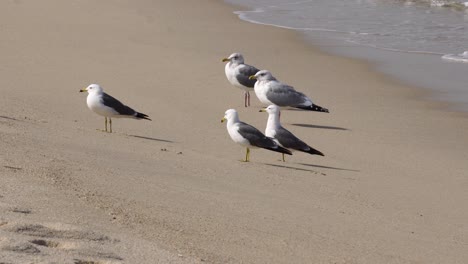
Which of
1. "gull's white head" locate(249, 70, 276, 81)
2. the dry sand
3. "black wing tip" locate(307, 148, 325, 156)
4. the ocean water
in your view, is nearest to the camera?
the dry sand

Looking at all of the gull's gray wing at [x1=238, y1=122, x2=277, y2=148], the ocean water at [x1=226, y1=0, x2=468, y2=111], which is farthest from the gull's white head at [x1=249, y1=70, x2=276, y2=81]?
the gull's gray wing at [x1=238, y1=122, x2=277, y2=148]

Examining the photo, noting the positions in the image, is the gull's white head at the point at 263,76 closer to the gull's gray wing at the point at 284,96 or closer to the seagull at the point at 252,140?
the gull's gray wing at the point at 284,96

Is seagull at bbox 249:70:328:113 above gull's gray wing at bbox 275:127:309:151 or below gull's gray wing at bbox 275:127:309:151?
above

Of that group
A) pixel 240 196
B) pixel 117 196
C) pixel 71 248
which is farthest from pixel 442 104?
pixel 71 248

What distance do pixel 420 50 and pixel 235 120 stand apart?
26.6 ft

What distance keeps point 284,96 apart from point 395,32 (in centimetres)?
765

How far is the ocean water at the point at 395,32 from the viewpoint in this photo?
1487 cm

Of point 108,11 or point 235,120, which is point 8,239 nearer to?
point 235,120

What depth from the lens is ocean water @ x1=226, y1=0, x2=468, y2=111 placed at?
14867 millimetres

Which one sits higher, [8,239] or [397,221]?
[8,239]

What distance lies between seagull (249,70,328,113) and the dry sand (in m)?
0.24

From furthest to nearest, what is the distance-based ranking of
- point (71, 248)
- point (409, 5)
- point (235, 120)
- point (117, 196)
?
point (409, 5) < point (235, 120) < point (117, 196) < point (71, 248)

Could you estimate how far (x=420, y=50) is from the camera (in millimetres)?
16969

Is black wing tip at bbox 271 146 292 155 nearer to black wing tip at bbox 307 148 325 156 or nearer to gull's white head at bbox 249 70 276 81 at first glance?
black wing tip at bbox 307 148 325 156
